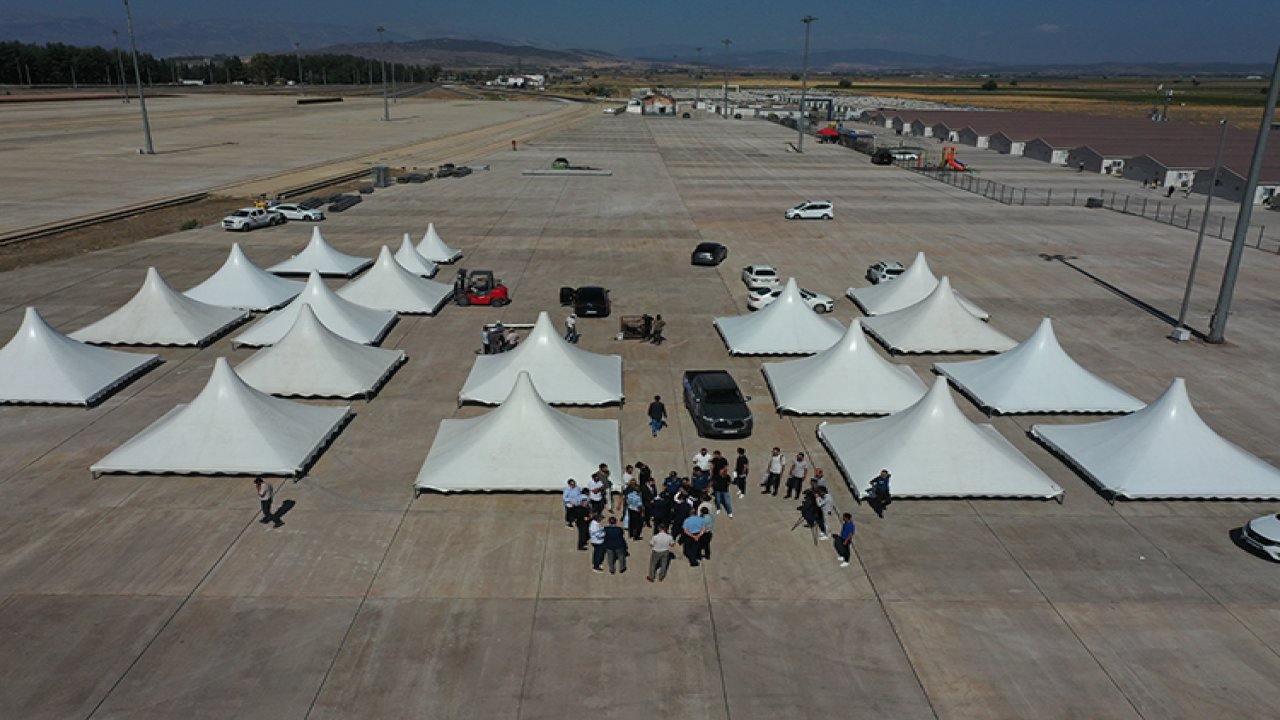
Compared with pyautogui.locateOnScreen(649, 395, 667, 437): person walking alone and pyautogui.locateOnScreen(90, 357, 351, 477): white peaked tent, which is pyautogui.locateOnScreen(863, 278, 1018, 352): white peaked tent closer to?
pyautogui.locateOnScreen(649, 395, 667, 437): person walking alone

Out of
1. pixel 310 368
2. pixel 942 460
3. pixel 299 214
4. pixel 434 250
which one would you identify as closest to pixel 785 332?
pixel 942 460

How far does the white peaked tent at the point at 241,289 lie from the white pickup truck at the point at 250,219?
17088 mm

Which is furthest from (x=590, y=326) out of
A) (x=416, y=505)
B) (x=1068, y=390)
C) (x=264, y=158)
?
(x=264, y=158)

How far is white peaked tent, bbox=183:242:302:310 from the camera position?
31.1 metres

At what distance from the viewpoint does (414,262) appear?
36344 millimetres

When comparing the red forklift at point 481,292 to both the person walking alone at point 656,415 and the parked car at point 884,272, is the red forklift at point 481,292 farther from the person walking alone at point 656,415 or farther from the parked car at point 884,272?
the parked car at point 884,272

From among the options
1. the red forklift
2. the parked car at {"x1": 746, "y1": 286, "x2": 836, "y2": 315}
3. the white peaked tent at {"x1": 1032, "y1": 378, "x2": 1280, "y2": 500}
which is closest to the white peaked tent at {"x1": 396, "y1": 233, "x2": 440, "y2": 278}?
the red forklift

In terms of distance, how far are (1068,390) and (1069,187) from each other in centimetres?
5797

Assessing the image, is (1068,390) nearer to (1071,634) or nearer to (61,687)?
(1071,634)

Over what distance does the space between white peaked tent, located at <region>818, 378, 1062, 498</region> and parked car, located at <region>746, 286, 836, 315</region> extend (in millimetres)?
13513

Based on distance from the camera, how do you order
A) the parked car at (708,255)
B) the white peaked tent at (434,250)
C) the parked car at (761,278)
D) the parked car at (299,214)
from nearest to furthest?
the parked car at (761,278) < the white peaked tent at (434,250) < the parked car at (708,255) < the parked car at (299,214)

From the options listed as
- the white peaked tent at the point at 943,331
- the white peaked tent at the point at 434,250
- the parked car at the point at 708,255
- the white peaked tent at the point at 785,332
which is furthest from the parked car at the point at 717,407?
the white peaked tent at the point at 434,250

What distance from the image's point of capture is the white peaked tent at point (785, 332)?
27.3 m

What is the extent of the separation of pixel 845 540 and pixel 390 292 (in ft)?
73.5
